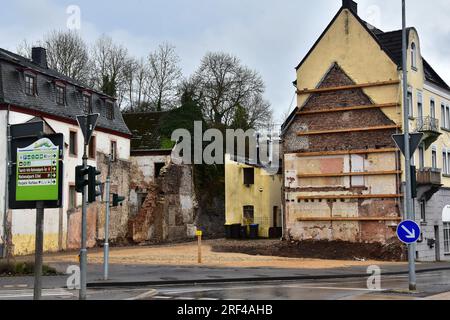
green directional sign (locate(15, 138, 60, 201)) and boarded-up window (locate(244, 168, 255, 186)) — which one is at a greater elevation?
boarded-up window (locate(244, 168, 255, 186))

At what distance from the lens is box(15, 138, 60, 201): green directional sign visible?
13289mm

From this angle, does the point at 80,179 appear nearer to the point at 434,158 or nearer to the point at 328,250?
the point at 328,250

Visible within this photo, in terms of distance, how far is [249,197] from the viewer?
184 ft

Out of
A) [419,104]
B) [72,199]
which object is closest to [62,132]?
[72,199]

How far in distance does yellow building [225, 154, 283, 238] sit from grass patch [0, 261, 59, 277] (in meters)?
31.0

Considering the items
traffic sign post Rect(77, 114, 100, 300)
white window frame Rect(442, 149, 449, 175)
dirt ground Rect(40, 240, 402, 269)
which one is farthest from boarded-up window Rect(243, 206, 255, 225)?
traffic sign post Rect(77, 114, 100, 300)

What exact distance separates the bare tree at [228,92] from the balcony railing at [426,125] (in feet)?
86.7

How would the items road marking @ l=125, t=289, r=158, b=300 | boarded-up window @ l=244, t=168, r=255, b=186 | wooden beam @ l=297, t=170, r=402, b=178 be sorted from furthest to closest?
1. boarded-up window @ l=244, t=168, r=255, b=186
2. wooden beam @ l=297, t=170, r=402, b=178
3. road marking @ l=125, t=289, r=158, b=300

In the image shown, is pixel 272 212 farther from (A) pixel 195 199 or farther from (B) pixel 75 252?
(B) pixel 75 252

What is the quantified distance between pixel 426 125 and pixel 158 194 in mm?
21256

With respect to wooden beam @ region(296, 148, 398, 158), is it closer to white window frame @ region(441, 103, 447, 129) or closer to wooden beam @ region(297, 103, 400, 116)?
wooden beam @ region(297, 103, 400, 116)

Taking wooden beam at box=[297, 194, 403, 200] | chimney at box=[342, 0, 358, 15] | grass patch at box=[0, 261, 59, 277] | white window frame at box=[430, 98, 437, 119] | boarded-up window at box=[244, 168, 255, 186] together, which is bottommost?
grass patch at box=[0, 261, 59, 277]

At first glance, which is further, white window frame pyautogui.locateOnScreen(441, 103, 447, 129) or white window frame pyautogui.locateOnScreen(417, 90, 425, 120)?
white window frame pyautogui.locateOnScreen(441, 103, 447, 129)
